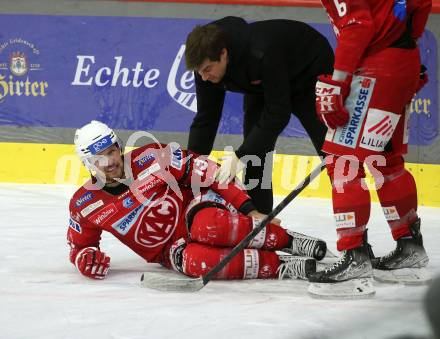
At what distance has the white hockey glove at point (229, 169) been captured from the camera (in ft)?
8.98

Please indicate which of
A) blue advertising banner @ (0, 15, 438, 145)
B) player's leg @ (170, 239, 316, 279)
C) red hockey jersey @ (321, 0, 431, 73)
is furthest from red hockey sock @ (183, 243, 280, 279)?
blue advertising banner @ (0, 15, 438, 145)

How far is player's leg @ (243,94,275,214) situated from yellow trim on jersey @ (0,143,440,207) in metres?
1.44

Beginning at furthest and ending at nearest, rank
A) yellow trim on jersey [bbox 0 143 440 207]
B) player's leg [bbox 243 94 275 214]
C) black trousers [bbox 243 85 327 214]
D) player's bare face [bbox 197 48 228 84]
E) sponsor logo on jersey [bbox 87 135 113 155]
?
yellow trim on jersey [bbox 0 143 440 207] → player's leg [bbox 243 94 275 214] → black trousers [bbox 243 85 327 214] → sponsor logo on jersey [bbox 87 135 113 155] → player's bare face [bbox 197 48 228 84]

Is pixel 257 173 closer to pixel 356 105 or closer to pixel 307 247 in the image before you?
pixel 307 247

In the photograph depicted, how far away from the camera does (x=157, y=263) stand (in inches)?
119

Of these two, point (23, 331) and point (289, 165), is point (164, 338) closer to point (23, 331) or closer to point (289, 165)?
point (23, 331)

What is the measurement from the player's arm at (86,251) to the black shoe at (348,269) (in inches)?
27.3

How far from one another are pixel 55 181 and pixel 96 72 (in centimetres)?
71

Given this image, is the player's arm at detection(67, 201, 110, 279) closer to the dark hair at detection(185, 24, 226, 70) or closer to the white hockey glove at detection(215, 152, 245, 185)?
the white hockey glove at detection(215, 152, 245, 185)

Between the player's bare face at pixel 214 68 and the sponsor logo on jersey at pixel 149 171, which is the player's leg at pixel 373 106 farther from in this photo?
the sponsor logo on jersey at pixel 149 171

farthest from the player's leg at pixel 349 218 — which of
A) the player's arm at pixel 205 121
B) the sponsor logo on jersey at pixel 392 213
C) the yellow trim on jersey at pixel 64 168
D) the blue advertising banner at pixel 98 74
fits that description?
the blue advertising banner at pixel 98 74

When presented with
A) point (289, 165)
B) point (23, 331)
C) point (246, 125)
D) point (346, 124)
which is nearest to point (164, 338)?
point (23, 331)

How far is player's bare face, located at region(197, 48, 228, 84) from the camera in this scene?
2637 millimetres

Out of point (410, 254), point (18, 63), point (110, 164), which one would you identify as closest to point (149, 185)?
point (110, 164)
